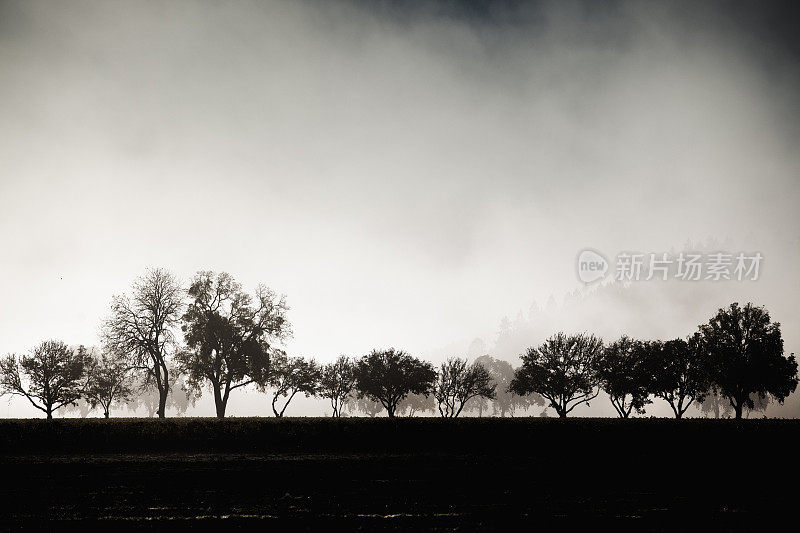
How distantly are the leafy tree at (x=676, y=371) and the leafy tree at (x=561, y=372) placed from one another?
7346 millimetres

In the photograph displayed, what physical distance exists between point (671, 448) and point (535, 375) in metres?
34.1

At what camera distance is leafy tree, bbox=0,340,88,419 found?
58.9m

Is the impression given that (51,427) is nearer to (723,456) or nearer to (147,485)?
(147,485)

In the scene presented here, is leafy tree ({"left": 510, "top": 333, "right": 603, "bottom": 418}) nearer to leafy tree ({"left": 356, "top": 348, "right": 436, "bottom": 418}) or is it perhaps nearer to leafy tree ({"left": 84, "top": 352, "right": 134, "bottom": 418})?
leafy tree ({"left": 356, "top": 348, "right": 436, "bottom": 418})

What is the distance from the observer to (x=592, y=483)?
17.5 m

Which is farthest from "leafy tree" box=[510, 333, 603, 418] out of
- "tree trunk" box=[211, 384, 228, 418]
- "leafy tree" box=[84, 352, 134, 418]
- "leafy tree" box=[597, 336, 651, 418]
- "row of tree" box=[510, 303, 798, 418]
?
"leafy tree" box=[84, 352, 134, 418]

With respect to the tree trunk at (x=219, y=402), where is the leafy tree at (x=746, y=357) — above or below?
above

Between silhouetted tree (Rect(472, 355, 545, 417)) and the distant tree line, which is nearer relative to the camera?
the distant tree line

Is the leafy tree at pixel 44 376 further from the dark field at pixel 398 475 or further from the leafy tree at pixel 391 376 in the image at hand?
the leafy tree at pixel 391 376

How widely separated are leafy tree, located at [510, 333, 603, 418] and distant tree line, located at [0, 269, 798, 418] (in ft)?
0.51

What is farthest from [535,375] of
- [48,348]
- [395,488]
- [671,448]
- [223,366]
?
[48,348]

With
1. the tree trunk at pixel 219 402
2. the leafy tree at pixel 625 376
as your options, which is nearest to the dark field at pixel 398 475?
the tree trunk at pixel 219 402

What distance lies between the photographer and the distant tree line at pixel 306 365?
47.4 metres

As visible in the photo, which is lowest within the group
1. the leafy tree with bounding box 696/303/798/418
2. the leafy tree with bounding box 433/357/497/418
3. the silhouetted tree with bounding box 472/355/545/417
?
the silhouetted tree with bounding box 472/355/545/417
